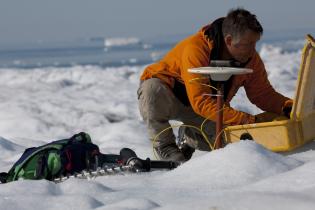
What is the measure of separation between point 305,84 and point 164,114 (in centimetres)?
97

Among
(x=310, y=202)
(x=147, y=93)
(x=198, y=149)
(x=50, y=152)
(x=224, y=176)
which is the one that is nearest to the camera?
(x=310, y=202)

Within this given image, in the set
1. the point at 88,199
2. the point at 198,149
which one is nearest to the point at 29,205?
the point at 88,199

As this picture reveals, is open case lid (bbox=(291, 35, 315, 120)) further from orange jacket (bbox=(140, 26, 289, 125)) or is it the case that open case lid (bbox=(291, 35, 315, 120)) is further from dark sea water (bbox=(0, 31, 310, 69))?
dark sea water (bbox=(0, 31, 310, 69))

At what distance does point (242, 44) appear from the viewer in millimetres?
3736

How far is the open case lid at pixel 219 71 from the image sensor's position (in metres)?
3.42

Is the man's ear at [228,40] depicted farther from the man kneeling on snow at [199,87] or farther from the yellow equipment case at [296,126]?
the yellow equipment case at [296,126]

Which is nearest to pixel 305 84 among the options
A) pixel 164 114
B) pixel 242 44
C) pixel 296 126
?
Result: pixel 296 126

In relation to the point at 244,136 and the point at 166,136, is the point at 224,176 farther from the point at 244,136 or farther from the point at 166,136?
the point at 166,136

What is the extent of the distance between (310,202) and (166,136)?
1854 millimetres

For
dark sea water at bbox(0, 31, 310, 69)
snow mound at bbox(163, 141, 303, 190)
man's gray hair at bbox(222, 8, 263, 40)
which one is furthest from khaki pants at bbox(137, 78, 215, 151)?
dark sea water at bbox(0, 31, 310, 69)

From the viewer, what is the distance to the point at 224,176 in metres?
3.00

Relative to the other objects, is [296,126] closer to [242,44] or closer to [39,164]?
[242,44]

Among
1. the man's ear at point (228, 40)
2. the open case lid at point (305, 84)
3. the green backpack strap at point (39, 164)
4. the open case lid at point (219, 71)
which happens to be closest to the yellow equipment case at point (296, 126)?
the open case lid at point (305, 84)

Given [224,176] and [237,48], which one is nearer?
[224,176]
